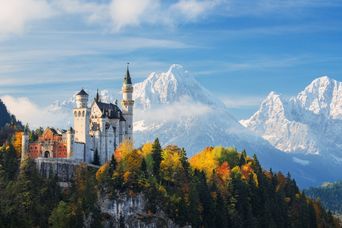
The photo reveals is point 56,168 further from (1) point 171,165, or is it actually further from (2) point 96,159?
(1) point 171,165

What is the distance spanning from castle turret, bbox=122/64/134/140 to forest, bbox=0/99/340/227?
9350 millimetres

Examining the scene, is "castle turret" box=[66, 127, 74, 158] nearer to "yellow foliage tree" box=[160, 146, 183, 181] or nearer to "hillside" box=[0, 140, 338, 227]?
"hillside" box=[0, 140, 338, 227]

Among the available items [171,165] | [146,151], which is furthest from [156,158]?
[146,151]

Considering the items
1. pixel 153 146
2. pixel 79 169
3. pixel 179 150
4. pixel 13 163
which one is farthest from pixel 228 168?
pixel 13 163

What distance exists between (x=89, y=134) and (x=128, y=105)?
1801cm

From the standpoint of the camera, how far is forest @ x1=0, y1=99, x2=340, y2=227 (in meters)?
152

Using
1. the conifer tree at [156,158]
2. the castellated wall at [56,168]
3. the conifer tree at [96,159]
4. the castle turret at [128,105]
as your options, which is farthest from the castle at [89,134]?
the conifer tree at [156,158]

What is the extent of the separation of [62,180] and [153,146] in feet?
75.3

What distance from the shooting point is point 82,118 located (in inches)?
7037

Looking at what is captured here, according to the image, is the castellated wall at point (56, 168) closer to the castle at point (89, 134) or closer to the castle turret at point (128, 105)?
the castle at point (89, 134)

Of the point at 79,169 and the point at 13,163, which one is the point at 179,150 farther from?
the point at 13,163

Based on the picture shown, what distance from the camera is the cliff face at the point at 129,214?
16088 cm

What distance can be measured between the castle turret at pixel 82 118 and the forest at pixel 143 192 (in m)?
9.07

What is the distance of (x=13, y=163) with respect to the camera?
163375 millimetres
